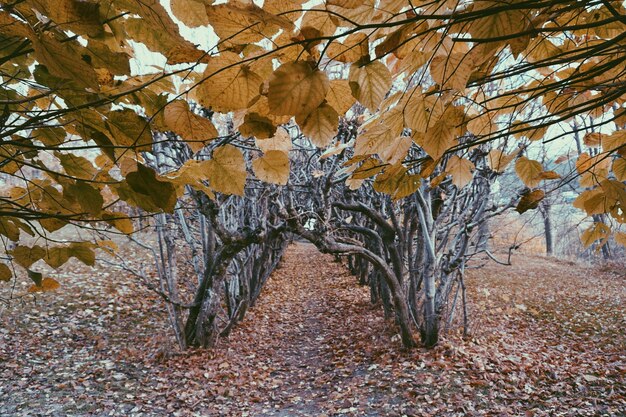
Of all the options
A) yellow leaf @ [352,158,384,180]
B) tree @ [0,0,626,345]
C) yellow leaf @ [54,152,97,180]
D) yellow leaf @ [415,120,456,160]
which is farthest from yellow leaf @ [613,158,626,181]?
yellow leaf @ [54,152,97,180]

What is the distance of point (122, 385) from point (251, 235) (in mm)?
2802

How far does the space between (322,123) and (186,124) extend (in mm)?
275

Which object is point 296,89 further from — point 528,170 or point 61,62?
point 528,170

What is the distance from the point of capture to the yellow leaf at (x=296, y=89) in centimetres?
55

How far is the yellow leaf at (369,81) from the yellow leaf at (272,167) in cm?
23

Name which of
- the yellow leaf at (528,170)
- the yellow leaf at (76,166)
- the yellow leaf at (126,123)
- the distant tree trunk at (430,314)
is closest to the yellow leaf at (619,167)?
the yellow leaf at (528,170)

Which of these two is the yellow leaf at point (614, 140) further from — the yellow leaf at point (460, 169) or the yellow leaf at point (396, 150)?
the yellow leaf at point (396, 150)

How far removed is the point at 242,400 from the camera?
486 centimetres

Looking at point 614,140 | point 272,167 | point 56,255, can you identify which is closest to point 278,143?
point 272,167

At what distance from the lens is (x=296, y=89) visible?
563 mm

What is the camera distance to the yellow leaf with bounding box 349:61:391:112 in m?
0.68

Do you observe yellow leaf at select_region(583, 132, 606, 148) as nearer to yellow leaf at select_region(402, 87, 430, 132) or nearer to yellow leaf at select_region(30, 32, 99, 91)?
yellow leaf at select_region(402, 87, 430, 132)

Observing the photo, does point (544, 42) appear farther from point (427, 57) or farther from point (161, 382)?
point (161, 382)

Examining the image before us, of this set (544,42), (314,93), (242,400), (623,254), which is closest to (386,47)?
(314,93)
